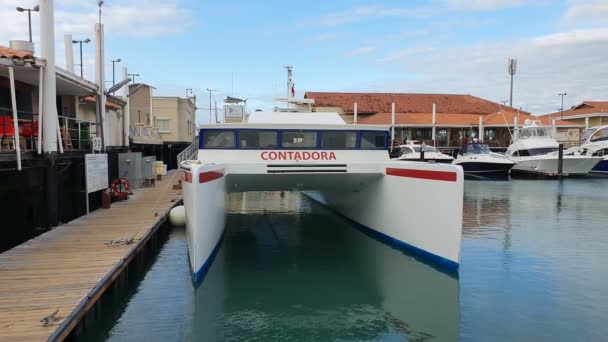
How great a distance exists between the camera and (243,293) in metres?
7.74

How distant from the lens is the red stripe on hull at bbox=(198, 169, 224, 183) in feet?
25.0

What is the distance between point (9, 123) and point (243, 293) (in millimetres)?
6416

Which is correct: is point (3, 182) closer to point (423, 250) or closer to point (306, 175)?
point (306, 175)

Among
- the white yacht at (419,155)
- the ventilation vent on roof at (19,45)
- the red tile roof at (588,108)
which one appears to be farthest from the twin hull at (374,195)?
the red tile roof at (588,108)

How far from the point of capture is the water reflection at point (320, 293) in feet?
20.6

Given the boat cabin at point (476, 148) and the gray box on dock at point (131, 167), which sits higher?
the boat cabin at point (476, 148)

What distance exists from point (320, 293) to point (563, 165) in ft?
99.9

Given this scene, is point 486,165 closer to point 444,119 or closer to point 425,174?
point 444,119

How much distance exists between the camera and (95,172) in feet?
38.0

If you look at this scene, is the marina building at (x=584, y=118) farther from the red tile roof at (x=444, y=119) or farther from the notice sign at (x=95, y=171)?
the notice sign at (x=95, y=171)

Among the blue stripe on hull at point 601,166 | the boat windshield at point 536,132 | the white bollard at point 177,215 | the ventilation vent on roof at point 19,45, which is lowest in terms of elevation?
the white bollard at point 177,215

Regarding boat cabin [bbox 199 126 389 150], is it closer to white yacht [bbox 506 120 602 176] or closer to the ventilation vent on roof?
the ventilation vent on roof

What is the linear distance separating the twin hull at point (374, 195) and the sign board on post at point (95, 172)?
2760 millimetres

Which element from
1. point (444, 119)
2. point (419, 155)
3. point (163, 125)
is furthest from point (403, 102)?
point (163, 125)
